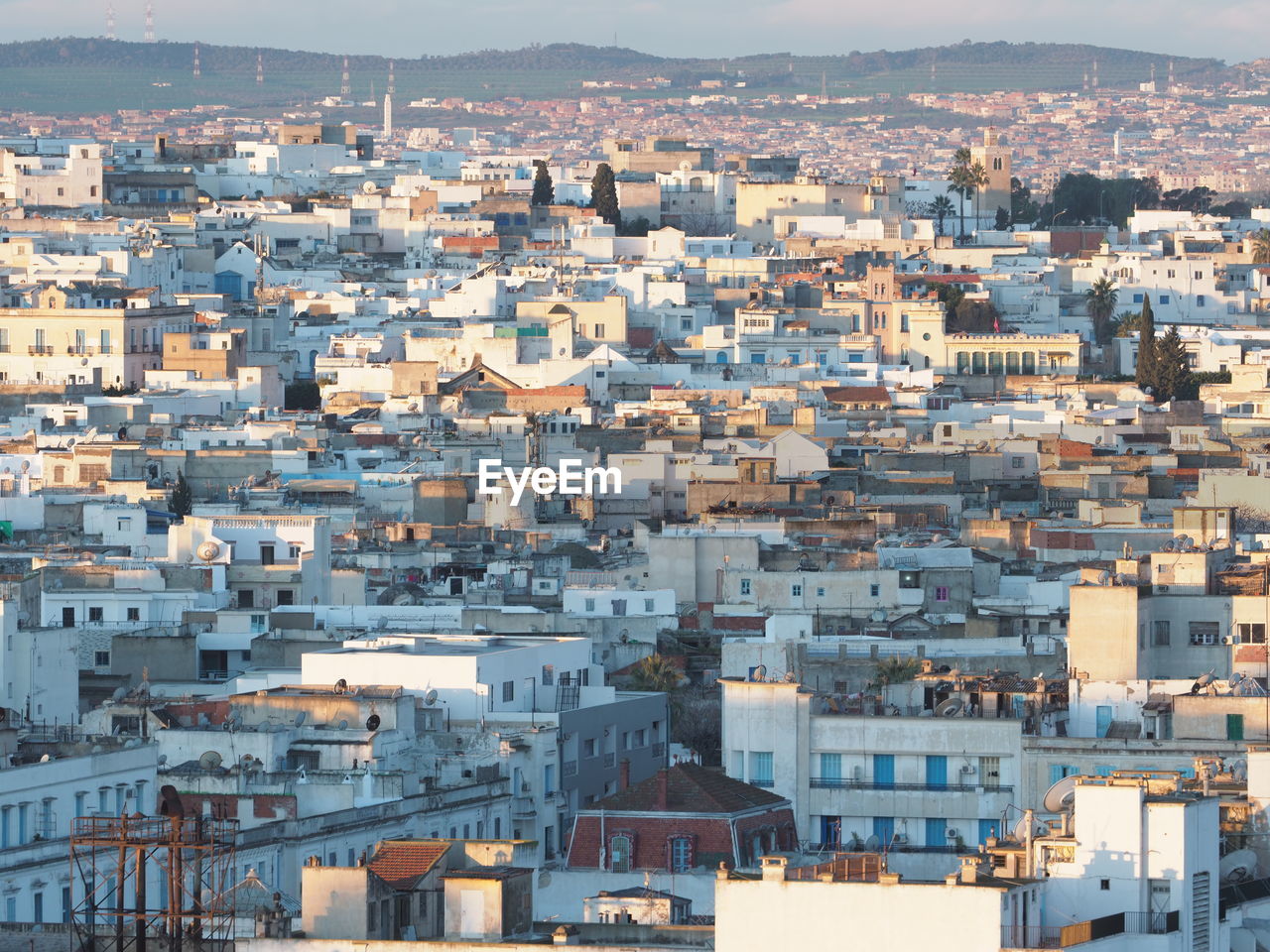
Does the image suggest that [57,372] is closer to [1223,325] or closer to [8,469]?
[8,469]

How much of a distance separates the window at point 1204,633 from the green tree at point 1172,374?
1961 inches

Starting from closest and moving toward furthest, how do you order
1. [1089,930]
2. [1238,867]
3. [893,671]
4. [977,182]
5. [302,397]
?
[1089,930] → [1238,867] → [893,671] → [302,397] → [977,182]

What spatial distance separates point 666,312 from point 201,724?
64.7 m

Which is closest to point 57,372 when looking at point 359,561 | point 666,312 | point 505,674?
point 666,312

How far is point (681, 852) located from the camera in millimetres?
36562

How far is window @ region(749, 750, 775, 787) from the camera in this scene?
1580 inches

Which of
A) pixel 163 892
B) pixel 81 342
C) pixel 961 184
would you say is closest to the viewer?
pixel 163 892

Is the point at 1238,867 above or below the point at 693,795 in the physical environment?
above

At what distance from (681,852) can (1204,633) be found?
440 inches

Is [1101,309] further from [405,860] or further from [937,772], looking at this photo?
[405,860]

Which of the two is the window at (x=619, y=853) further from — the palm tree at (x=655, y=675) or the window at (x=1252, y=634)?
the palm tree at (x=655, y=675)

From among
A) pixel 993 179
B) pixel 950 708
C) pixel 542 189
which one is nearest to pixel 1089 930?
pixel 950 708

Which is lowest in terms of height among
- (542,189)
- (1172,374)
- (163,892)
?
(1172,374)

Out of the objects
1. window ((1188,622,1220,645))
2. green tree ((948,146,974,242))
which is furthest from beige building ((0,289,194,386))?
window ((1188,622,1220,645))
